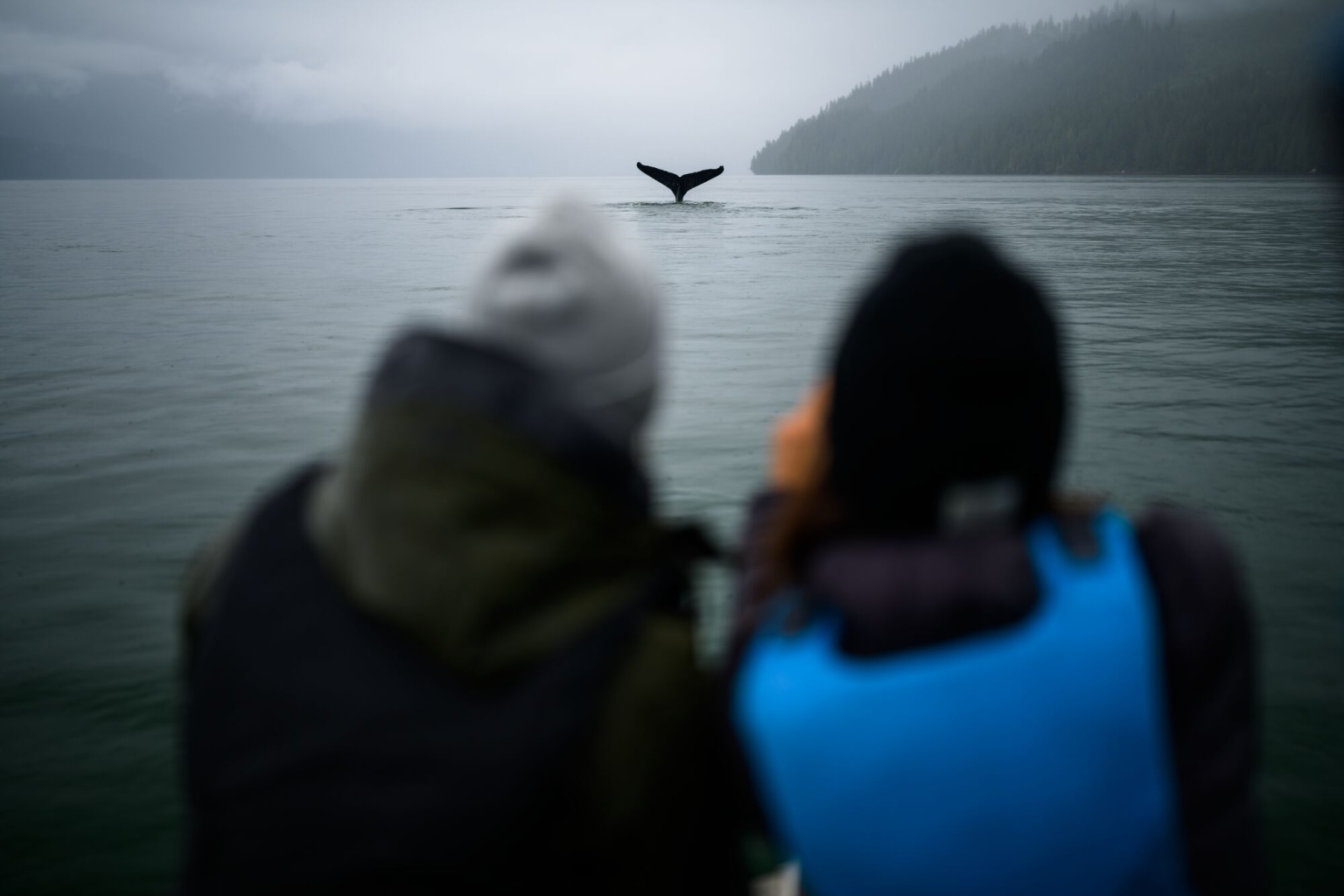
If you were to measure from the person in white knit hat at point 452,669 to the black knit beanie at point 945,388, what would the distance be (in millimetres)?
414

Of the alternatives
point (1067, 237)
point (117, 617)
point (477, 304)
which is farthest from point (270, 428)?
point (1067, 237)

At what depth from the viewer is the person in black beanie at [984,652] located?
1511 millimetres

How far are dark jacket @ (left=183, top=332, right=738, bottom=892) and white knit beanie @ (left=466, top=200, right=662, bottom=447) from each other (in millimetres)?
181

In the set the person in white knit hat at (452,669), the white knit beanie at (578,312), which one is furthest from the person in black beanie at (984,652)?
the white knit beanie at (578,312)

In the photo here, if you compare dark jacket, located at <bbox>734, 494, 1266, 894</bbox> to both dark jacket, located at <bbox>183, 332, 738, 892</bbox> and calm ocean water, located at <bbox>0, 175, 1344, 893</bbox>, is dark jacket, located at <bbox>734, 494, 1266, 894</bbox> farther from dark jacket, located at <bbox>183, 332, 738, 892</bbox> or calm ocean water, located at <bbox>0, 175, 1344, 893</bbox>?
calm ocean water, located at <bbox>0, 175, 1344, 893</bbox>

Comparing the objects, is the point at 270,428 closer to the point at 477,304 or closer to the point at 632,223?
the point at 477,304

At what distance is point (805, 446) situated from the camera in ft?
6.12

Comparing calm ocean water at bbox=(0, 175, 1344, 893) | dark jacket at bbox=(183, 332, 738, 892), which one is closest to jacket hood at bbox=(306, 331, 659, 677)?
dark jacket at bbox=(183, 332, 738, 892)

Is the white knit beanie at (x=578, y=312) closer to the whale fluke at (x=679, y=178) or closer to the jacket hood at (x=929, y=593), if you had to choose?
the jacket hood at (x=929, y=593)

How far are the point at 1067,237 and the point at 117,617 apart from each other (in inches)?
1447

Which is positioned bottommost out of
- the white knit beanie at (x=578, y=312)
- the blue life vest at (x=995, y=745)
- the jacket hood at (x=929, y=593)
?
the blue life vest at (x=995, y=745)

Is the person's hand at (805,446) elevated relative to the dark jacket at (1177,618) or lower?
elevated

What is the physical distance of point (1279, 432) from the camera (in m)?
9.65

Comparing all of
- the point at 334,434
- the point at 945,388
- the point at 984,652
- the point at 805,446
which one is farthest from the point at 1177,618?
the point at 334,434
